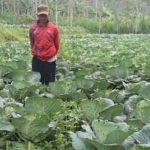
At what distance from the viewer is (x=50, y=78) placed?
618cm

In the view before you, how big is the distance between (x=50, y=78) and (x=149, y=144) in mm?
3732

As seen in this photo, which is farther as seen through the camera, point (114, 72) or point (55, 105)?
point (114, 72)

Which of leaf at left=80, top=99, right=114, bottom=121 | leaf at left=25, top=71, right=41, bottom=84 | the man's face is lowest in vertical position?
leaf at left=25, top=71, right=41, bottom=84

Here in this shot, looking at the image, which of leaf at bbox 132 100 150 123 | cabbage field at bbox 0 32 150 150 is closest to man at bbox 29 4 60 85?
cabbage field at bbox 0 32 150 150

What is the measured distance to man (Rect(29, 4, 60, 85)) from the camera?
5.98 m

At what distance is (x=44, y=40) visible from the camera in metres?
6.03

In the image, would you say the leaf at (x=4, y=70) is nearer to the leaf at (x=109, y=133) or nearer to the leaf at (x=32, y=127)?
the leaf at (x=32, y=127)

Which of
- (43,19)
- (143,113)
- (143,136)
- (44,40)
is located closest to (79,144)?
(143,136)

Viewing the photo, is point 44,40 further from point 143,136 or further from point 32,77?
point 143,136

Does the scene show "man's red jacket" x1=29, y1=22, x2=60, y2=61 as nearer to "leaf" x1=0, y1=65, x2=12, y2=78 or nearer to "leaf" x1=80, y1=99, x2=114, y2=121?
"leaf" x1=0, y1=65, x2=12, y2=78

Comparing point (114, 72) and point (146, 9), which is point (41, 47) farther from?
point (146, 9)

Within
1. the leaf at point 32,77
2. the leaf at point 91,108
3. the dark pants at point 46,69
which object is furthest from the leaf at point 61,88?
the dark pants at point 46,69

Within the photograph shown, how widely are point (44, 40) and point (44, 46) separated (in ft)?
0.30

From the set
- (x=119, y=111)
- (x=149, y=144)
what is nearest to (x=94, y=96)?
(x=119, y=111)
